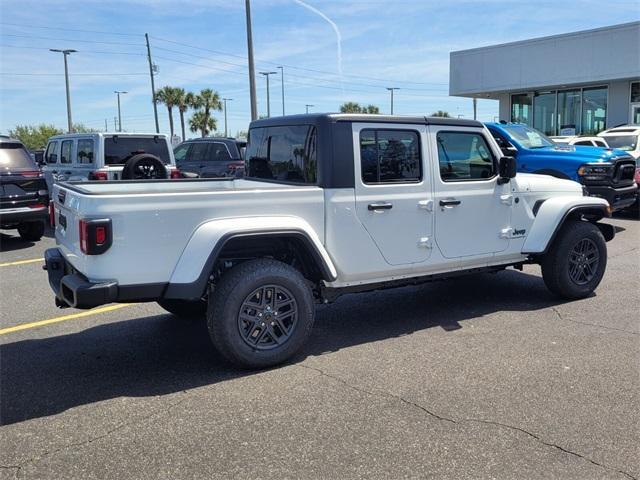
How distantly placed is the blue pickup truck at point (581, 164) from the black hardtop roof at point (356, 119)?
532cm

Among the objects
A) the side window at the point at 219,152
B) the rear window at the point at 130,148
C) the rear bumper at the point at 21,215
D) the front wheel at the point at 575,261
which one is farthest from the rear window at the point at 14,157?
the front wheel at the point at 575,261

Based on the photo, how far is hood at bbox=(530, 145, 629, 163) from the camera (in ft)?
34.2

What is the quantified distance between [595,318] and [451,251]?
1.58 meters

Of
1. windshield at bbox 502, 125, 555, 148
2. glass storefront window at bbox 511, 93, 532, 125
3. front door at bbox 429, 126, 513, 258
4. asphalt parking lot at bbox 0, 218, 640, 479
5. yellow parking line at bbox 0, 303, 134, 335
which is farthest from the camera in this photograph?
glass storefront window at bbox 511, 93, 532, 125

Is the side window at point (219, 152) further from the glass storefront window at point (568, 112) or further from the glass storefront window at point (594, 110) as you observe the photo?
the glass storefront window at point (594, 110)

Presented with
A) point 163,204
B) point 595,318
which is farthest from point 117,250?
point 595,318

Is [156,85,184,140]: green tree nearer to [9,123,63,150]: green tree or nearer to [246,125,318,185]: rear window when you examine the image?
[9,123,63,150]: green tree

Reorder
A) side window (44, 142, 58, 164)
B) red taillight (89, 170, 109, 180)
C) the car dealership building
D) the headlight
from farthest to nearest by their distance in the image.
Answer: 1. the car dealership building
2. side window (44, 142, 58, 164)
3. red taillight (89, 170, 109, 180)
4. the headlight

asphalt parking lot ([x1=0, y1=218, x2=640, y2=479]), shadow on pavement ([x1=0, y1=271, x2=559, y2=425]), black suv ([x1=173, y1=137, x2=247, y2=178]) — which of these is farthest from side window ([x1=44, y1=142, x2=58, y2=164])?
shadow on pavement ([x1=0, y1=271, x2=559, y2=425])

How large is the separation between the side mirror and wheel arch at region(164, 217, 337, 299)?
6.66 ft

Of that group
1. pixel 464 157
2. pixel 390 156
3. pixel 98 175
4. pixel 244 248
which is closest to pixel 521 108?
pixel 98 175

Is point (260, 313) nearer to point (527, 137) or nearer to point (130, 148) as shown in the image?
point (130, 148)

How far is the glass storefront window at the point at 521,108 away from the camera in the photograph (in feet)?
97.0

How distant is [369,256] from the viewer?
4777 mm
